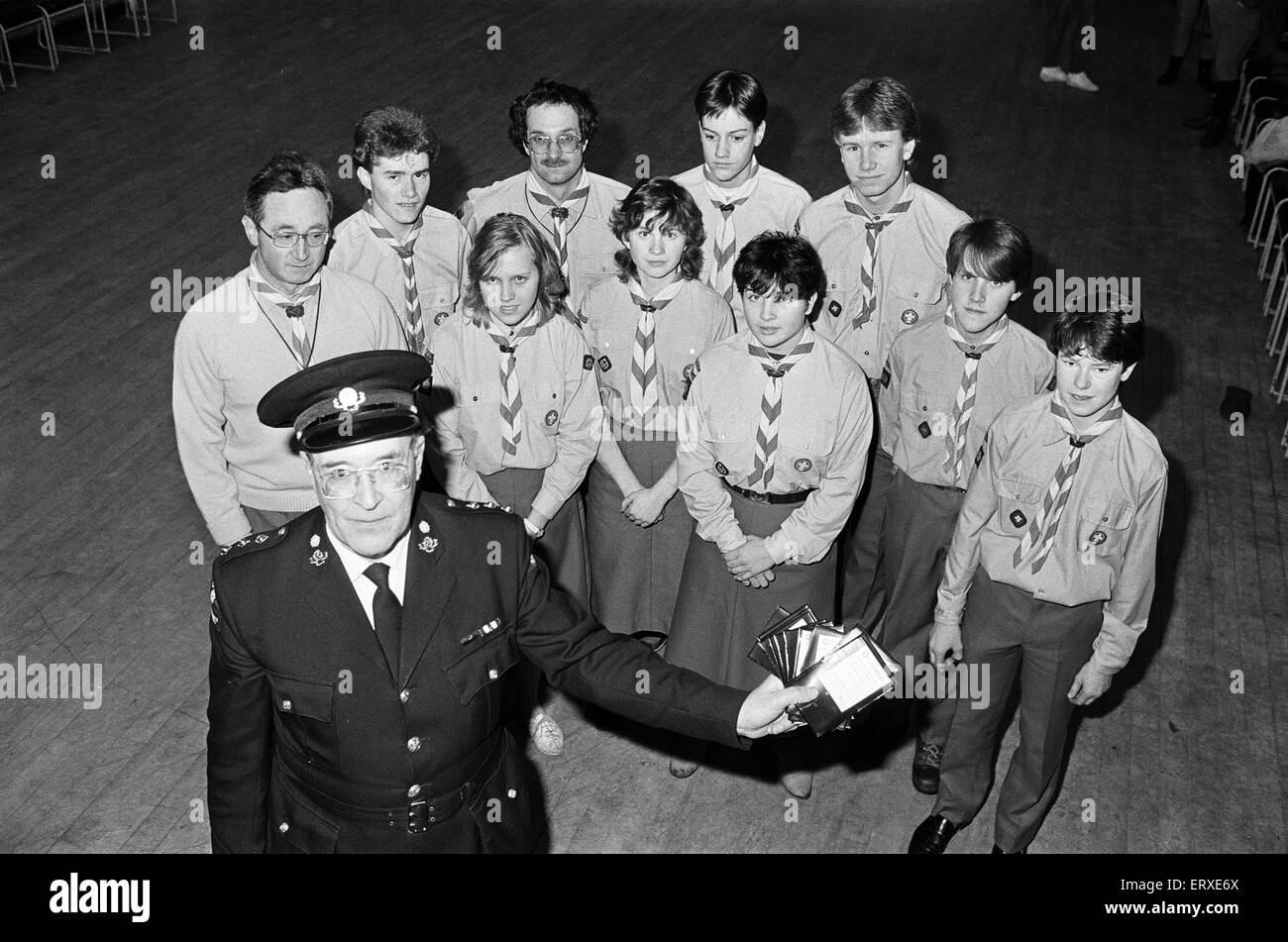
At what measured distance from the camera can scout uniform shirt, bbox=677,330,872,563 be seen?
4055 mm

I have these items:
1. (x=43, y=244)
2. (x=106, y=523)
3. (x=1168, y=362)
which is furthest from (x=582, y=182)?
(x=43, y=244)

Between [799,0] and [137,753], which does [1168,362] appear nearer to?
[137,753]

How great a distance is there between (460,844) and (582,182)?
2941 millimetres

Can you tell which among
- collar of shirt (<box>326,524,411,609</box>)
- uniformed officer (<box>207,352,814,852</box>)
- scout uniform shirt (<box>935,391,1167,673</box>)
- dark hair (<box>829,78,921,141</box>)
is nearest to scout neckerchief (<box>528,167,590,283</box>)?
dark hair (<box>829,78,921,141</box>)

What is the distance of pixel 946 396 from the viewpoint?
4281mm

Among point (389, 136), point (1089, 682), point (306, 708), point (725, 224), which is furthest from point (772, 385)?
point (306, 708)

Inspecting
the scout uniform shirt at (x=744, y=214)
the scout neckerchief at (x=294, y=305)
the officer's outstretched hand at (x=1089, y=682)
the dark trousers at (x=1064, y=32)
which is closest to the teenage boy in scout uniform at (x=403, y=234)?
the scout neckerchief at (x=294, y=305)

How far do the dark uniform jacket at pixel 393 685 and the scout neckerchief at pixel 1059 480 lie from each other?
1.45m

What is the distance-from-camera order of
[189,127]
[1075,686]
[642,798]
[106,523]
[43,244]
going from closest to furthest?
[1075,686]
[642,798]
[106,523]
[43,244]
[189,127]

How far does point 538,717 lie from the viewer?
15.5ft

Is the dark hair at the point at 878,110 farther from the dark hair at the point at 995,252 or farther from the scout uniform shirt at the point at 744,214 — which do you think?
the dark hair at the point at 995,252

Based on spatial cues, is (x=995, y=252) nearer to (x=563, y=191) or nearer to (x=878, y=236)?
(x=878, y=236)

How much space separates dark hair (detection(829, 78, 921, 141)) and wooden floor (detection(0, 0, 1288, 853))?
219 centimetres

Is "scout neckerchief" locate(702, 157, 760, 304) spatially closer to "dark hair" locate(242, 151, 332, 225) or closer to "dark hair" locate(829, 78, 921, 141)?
"dark hair" locate(829, 78, 921, 141)
